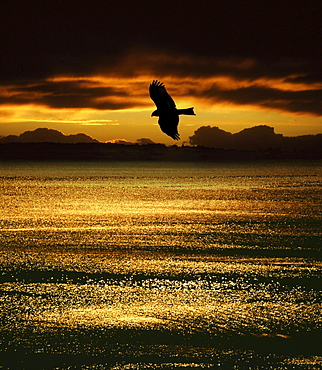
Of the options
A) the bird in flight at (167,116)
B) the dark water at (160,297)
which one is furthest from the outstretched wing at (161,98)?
the dark water at (160,297)

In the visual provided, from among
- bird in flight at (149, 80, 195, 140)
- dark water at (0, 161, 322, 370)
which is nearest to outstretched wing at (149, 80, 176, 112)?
bird in flight at (149, 80, 195, 140)

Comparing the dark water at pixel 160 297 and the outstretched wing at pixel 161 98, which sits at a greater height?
the outstretched wing at pixel 161 98

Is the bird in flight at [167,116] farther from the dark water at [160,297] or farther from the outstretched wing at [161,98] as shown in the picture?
the dark water at [160,297]

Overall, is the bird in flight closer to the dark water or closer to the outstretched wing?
the outstretched wing

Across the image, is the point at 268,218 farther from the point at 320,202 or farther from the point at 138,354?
the point at 138,354

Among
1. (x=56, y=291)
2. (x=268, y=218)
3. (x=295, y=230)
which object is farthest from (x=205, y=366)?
(x=268, y=218)

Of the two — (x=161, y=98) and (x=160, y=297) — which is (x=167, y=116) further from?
(x=160, y=297)

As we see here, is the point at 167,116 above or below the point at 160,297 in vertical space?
above

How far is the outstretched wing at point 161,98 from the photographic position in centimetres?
1166

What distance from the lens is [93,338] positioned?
27.6 m

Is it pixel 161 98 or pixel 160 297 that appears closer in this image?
pixel 161 98

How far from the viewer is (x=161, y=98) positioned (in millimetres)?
11898

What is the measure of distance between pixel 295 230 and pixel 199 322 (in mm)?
37726

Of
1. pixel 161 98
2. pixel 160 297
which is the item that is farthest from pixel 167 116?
pixel 160 297
